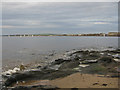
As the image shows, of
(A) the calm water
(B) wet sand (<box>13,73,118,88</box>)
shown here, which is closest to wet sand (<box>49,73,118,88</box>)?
(B) wet sand (<box>13,73,118,88</box>)

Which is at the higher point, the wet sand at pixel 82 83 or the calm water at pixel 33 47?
the wet sand at pixel 82 83

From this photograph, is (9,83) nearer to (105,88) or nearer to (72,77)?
(72,77)

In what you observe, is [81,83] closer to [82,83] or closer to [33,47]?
[82,83]

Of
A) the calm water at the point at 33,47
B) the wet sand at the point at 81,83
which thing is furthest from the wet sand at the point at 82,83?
the calm water at the point at 33,47

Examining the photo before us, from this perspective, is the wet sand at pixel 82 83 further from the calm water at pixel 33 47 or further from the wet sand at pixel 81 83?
the calm water at pixel 33 47

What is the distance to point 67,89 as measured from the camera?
6.78 m

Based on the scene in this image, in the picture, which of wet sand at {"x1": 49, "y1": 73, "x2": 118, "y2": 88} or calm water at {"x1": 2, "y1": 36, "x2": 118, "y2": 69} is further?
calm water at {"x1": 2, "y1": 36, "x2": 118, "y2": 69}

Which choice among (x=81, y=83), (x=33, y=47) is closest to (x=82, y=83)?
(x=81, y=83)

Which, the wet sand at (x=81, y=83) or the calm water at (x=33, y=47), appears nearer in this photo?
the wet sand at (x=81, y=83)

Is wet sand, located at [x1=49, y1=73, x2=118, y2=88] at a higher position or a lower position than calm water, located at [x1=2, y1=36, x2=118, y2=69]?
higher

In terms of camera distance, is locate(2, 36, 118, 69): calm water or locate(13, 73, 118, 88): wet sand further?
locate(2, 36, 118, 69): calm water

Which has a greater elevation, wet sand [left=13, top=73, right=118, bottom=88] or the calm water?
wet sand [left=13, top=73, right=118, bottom=88]

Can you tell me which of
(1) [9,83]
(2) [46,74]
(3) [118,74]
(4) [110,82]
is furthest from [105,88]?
(1) [9,83]

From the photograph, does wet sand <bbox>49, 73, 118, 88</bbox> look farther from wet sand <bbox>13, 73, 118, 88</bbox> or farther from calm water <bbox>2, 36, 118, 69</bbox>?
calm water <bbox>2, 36, 118, 69</bbox>
